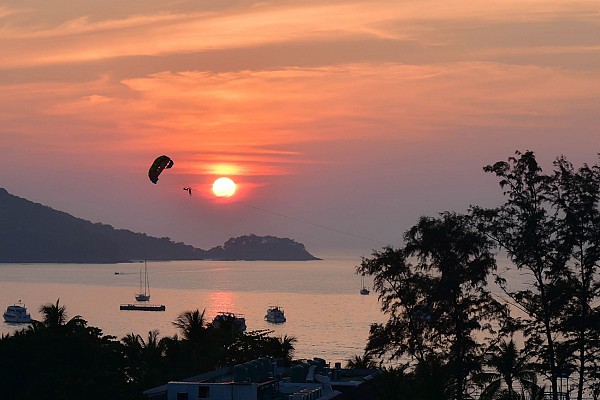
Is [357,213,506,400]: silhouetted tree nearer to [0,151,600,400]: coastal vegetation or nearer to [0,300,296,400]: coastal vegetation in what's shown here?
[0,151,600,400]: coastal vegetation

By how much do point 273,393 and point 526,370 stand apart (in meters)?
17.4

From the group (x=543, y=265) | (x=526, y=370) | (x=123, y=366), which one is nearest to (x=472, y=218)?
(x=543, y=265)

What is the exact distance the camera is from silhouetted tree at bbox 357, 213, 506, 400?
76.9 metres

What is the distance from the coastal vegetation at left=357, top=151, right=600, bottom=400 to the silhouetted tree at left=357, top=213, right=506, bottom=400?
0.07m

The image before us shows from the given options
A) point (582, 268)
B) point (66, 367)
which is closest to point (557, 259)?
point (582, 268)

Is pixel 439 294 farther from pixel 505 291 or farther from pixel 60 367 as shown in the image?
pixel 60 367

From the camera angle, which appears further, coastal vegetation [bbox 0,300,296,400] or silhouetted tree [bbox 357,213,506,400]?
silhouetted tree [bbox 357,213,506,400]

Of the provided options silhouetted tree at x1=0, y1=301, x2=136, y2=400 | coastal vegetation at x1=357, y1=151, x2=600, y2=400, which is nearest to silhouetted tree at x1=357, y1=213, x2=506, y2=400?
coastal vegetation at x1=357, y1=151, x2=600, y2=400

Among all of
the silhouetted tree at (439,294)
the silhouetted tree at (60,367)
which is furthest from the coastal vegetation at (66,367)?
the silhouetted tree at (439,294)

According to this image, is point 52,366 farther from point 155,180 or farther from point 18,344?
point 155,180

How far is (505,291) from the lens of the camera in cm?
7062

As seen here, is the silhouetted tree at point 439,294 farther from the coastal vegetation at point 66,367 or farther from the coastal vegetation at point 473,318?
the coastal vegetation at point 66,367

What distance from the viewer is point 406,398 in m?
61.7

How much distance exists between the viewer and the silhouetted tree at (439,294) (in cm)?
7694
